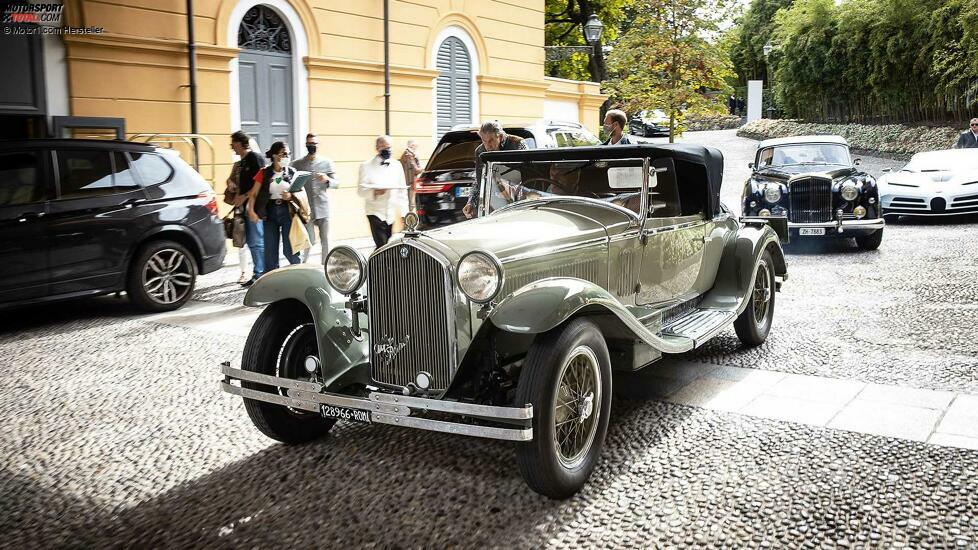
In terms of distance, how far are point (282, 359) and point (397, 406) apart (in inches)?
39.8

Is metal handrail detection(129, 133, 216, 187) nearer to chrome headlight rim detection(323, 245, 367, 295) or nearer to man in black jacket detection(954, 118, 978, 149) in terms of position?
chrome headlight rim detection(323, 245, 367, 295)

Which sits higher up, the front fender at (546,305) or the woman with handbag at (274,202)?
the woman with handbag at (274,202)

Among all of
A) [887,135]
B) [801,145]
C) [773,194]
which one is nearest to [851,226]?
[773,194]

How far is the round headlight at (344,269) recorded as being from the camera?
416 centimetres

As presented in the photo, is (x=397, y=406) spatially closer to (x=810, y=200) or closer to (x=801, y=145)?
(x=810, y=200)

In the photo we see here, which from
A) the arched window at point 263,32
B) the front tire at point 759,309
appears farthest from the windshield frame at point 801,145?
the arched window at point 263,32

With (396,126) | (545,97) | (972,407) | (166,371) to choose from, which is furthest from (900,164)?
(166,371)

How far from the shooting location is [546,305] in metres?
3.58

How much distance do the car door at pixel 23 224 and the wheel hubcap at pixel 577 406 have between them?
5.56 m

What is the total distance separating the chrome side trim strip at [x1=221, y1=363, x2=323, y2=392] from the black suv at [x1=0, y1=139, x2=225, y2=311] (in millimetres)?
4185

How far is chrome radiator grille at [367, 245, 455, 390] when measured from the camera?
389 cm

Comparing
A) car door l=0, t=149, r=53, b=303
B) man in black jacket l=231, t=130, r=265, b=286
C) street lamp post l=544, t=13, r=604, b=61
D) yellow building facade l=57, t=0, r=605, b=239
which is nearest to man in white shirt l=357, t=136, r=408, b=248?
man in black jacket l=231, t=130, r=265, b=286

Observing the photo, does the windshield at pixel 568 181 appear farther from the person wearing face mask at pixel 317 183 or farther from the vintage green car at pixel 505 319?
the person wearing face mask at pixel 317 183

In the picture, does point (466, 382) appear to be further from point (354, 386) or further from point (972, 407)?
point (972, 407)
